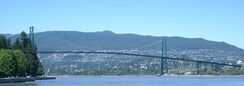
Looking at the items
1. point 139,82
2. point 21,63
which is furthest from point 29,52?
point 139,82

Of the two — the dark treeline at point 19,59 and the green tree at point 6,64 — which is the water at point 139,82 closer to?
the dark treeline at point 19,59

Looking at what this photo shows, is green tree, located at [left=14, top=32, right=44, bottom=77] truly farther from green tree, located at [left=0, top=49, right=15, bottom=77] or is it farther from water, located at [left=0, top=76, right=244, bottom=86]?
green tree, located at [left=0, top=49, right=15, bottom=77]

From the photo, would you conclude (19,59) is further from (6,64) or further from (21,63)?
(6,64)

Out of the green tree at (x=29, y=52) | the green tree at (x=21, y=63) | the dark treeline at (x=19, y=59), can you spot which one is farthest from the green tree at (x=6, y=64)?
the green tree at (x=29, y=52)

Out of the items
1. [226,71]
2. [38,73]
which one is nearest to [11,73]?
[38,73]

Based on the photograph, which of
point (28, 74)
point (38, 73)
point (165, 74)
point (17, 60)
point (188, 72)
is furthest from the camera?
point (188, 72)

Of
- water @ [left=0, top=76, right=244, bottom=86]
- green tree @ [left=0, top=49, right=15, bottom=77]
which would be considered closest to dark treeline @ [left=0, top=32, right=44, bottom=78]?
green tree @ [left=0, top=49, right=15, bottom=77]

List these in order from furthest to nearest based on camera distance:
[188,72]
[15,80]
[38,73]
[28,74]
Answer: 1. [188,72]
2. [38,73]
3. [28,74]
4. [15,80]

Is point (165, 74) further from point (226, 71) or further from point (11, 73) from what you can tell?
point (11, 73)
